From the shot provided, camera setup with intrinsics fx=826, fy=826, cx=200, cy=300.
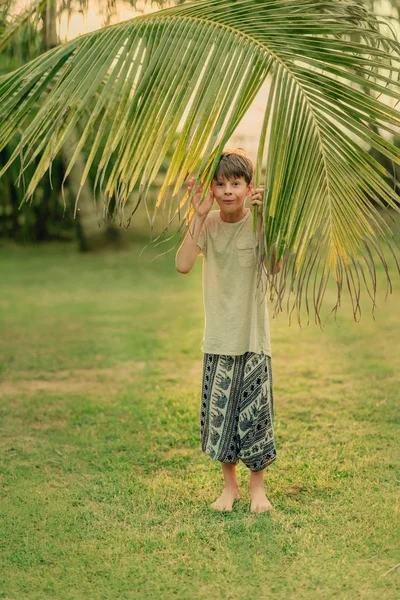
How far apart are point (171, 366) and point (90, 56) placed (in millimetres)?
3893

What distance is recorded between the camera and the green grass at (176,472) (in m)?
2.90

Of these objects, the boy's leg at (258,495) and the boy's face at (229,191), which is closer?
the boy's face at (229,191)

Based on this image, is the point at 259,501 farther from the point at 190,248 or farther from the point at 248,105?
the point at 248,105

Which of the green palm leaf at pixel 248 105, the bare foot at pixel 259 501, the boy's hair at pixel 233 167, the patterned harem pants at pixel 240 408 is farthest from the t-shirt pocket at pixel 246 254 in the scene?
the bare foot at pixel 259 501

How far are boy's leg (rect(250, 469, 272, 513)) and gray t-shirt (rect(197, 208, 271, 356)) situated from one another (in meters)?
0.54

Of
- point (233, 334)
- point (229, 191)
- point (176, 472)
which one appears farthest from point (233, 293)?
point (176, 472)

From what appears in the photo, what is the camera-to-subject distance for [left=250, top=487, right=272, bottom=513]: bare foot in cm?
347

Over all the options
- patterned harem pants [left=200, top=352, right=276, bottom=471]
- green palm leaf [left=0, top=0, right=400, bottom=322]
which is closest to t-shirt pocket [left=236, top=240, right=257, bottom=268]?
patterned harem pants [left=200, top=352, right=276, bottom=471]

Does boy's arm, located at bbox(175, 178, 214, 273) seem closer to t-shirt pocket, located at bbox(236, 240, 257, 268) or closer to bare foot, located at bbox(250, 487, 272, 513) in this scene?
t-shirt pocket, located at bbox(236, 240, 257, 268)

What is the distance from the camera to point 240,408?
136 inches

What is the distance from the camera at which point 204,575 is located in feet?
9.49

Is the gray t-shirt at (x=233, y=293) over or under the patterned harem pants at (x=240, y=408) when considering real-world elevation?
over

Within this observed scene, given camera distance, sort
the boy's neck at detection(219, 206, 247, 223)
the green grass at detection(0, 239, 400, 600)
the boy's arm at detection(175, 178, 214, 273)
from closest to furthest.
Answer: the green grass at detection(0, 239, 400, 600)
the boy's arm at detection(175, 178, 214, 273)
the boy's neck at detection(219, 206, 247, 223)

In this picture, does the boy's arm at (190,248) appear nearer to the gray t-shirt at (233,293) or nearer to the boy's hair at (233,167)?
the gray t-shirt at (233,293)
